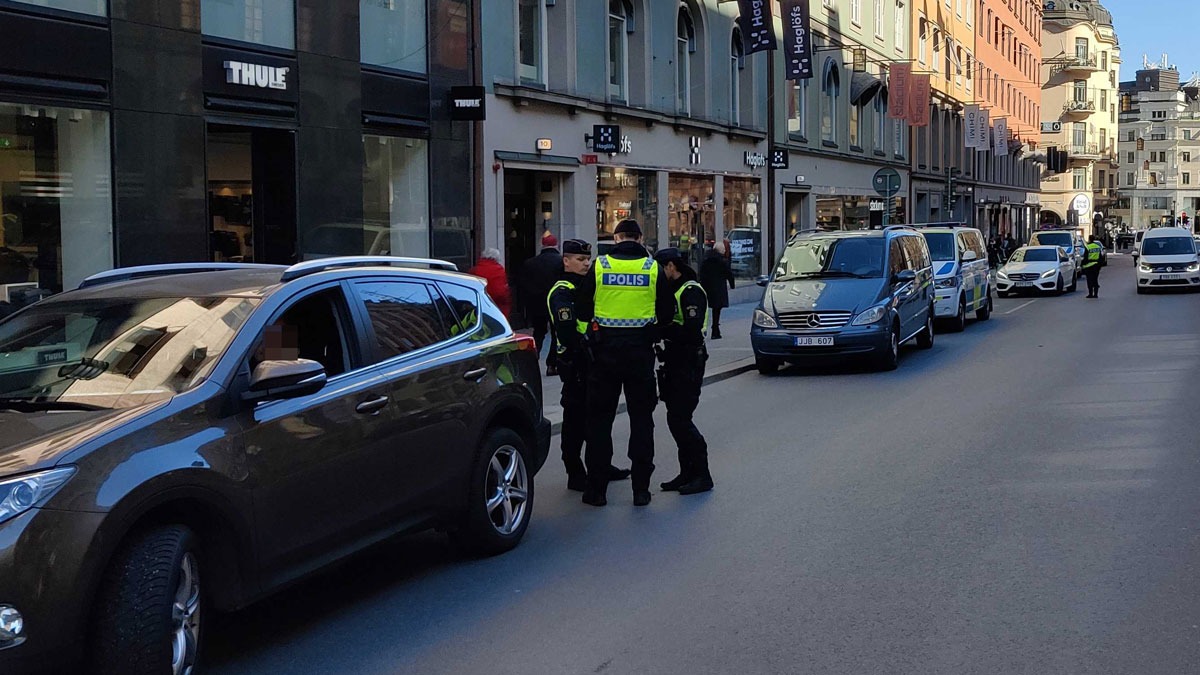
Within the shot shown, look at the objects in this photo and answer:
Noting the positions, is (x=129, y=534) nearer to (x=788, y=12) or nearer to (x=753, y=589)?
(x=753, y=589)

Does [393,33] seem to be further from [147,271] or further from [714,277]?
[147,271]

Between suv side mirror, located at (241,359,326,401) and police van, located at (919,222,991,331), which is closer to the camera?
suv side mirror, located at (241,359,326,401)

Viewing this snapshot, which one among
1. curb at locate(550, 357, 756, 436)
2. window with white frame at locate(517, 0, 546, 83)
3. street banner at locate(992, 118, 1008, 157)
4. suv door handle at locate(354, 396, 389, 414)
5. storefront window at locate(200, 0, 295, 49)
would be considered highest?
street banner at locate(992, 118, 1008, 157)

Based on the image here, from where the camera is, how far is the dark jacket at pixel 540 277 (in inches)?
642

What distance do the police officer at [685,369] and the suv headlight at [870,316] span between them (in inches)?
308

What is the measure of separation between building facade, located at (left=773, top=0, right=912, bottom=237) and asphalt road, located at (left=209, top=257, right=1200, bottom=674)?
2443 centimetres

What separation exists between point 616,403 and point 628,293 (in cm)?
74

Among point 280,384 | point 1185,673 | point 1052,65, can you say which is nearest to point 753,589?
point 1185,673

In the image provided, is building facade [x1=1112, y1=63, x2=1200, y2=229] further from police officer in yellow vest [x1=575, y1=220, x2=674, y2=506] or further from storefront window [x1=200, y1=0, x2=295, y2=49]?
police officer in yellow vest [x1=575, y1=220, x2=674, y2=506]

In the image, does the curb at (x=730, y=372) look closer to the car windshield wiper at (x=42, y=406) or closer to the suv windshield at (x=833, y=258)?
the suv windshield at (x=833, y=258)

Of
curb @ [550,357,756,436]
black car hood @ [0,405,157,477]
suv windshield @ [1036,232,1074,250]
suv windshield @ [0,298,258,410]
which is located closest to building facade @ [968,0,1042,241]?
suv windshield @ [1036,232,1074,250]

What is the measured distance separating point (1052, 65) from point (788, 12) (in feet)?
243

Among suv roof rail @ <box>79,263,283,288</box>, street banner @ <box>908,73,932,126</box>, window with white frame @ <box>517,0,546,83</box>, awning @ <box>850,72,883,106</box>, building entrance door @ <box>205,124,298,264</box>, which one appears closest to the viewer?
suv roof rail @ <box>79,263,283,288</box>

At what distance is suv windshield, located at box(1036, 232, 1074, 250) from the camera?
41.2 metres
